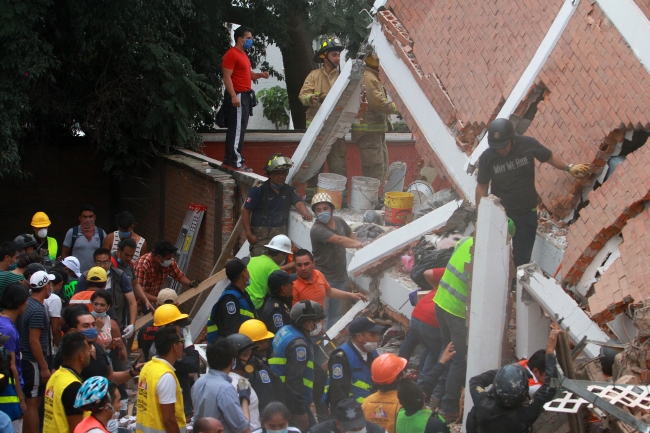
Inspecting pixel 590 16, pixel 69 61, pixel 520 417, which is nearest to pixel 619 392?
pixel 520 417

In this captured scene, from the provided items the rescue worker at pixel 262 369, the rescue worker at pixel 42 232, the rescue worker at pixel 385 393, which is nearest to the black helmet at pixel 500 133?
the rescue worker at pixel 385 393

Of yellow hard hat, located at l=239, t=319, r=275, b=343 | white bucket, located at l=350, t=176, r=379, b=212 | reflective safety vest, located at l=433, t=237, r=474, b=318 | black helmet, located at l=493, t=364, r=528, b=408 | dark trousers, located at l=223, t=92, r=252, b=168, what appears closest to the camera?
black helmet, located at l=493, t=364, r=528, b=408

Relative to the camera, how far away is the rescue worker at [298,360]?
5375mm

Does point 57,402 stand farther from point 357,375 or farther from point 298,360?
point 357,375

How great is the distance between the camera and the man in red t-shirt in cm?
998

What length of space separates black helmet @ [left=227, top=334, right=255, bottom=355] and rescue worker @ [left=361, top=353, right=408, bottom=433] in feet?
2.77

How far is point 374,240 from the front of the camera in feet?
26.0

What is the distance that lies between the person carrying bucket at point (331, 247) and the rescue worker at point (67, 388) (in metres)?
3.37

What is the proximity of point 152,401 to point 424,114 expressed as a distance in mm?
4831

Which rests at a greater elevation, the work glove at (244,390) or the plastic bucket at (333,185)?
the plastic bucket at (333,185)

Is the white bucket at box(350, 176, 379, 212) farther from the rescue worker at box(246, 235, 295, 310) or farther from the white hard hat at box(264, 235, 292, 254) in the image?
the rescue worker at box(246, 235, 295, 310)

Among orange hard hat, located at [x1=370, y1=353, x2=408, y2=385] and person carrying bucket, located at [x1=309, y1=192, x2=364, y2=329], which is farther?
person carrying bucket, located at [x1=309, y1=192, x2=364, y2=329]

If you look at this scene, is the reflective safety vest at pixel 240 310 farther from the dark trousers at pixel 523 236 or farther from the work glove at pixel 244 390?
the dark trousers at pixel 523 236

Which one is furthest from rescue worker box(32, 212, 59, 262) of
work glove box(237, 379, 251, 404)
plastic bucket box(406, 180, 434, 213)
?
work glove box(237, 379, 251, 404)
